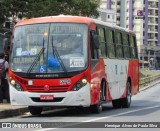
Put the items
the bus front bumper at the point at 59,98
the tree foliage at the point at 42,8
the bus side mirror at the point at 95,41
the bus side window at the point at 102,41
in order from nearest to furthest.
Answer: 1. the bus front bumper at the point at 59,98
2. the bus side mirror at the point at 95,41
3. the bus side window at the point at 102,41
4. the tree foliage at the point at 42,8

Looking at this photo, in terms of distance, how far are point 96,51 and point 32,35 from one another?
217 cm

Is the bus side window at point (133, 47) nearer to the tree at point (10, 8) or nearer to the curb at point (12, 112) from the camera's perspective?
the curb at point (12, 112)

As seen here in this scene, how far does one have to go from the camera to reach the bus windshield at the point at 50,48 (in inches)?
611

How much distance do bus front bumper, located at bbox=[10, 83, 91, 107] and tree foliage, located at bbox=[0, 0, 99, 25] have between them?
52.4 feet

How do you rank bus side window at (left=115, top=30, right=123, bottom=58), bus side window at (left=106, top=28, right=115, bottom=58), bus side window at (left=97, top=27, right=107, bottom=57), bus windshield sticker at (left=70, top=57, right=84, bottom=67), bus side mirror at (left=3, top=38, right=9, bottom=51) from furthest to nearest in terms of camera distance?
bus side window at (left=115, top=30, right=123, bottom=58) → bus side window at (left=106, top=28, right=115, bottom=58) → bus side window at (left=97, top=27, right=107, bottom=57) → bus side mirror at (left=3, top=38, right=9, bottom=51) → bus windshield sticker at (left=70, top=57, right=84, bottom=67)

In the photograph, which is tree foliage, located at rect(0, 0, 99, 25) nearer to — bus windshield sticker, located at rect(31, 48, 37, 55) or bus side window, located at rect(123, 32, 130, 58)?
bus side window, located at rect(123, 32, 130, 58)

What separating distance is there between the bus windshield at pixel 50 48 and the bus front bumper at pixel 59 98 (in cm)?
68

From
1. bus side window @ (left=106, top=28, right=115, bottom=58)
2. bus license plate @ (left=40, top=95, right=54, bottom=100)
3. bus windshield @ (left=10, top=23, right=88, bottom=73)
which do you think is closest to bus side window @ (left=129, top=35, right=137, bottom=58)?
bus side window @ (left=106, top=28, right=115, bottom=58)

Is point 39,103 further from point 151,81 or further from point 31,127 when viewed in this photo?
point 151,81

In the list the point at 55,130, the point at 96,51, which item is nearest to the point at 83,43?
the point at 96,51

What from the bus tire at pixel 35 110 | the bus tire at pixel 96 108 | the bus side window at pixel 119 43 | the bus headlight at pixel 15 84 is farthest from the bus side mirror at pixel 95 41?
the bus side window at pixel 119 43

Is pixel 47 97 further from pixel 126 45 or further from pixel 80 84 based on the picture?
pixel 126 45

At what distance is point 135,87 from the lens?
23609 mm

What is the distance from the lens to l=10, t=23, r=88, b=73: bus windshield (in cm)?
1551
